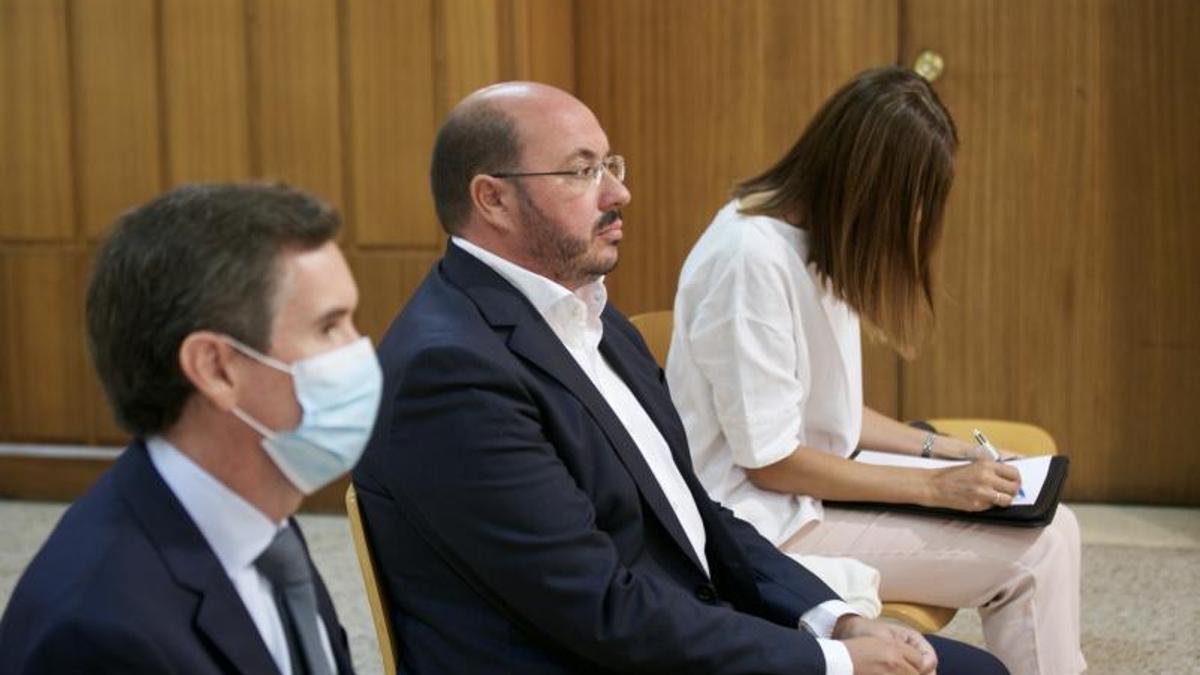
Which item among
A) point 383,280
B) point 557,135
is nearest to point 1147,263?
point 383,280

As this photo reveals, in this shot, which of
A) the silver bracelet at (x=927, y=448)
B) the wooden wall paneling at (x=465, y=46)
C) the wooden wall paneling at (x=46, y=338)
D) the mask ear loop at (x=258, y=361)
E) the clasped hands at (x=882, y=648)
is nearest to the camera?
the mask ear loop at (x=258, y=361)

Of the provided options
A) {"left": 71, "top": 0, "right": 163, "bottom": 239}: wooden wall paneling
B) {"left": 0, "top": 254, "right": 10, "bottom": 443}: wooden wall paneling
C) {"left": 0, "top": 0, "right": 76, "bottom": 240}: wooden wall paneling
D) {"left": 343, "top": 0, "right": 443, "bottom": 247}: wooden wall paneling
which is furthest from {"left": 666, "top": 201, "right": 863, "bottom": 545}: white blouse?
{"left": 0, "top": 254, "right": 10, "bottom": 443}: wooden wall paneling

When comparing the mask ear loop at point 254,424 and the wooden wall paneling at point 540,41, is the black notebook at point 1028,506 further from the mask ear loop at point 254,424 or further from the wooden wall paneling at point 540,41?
the wooden wall paneling at point 540,41

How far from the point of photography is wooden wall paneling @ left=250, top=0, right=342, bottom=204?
5.14 m

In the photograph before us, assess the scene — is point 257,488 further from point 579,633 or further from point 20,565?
point 20,565

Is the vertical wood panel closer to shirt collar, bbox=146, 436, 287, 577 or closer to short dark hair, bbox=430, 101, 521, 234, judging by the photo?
short dark hair, bbox=430, 101, 521, 234

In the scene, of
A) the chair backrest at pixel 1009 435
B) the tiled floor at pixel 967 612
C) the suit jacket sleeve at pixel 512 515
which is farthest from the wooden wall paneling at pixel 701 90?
the suit jacket sleeve at pixel 512 515

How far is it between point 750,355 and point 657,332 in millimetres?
578

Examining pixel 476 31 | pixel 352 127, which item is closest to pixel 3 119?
pixel 352 127

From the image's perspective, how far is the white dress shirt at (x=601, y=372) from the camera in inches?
94.8

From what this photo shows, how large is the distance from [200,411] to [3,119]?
4.27 m

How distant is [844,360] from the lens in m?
3.12

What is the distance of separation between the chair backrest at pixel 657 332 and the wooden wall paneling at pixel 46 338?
2644 millimetres

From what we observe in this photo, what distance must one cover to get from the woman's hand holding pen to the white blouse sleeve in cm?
28
